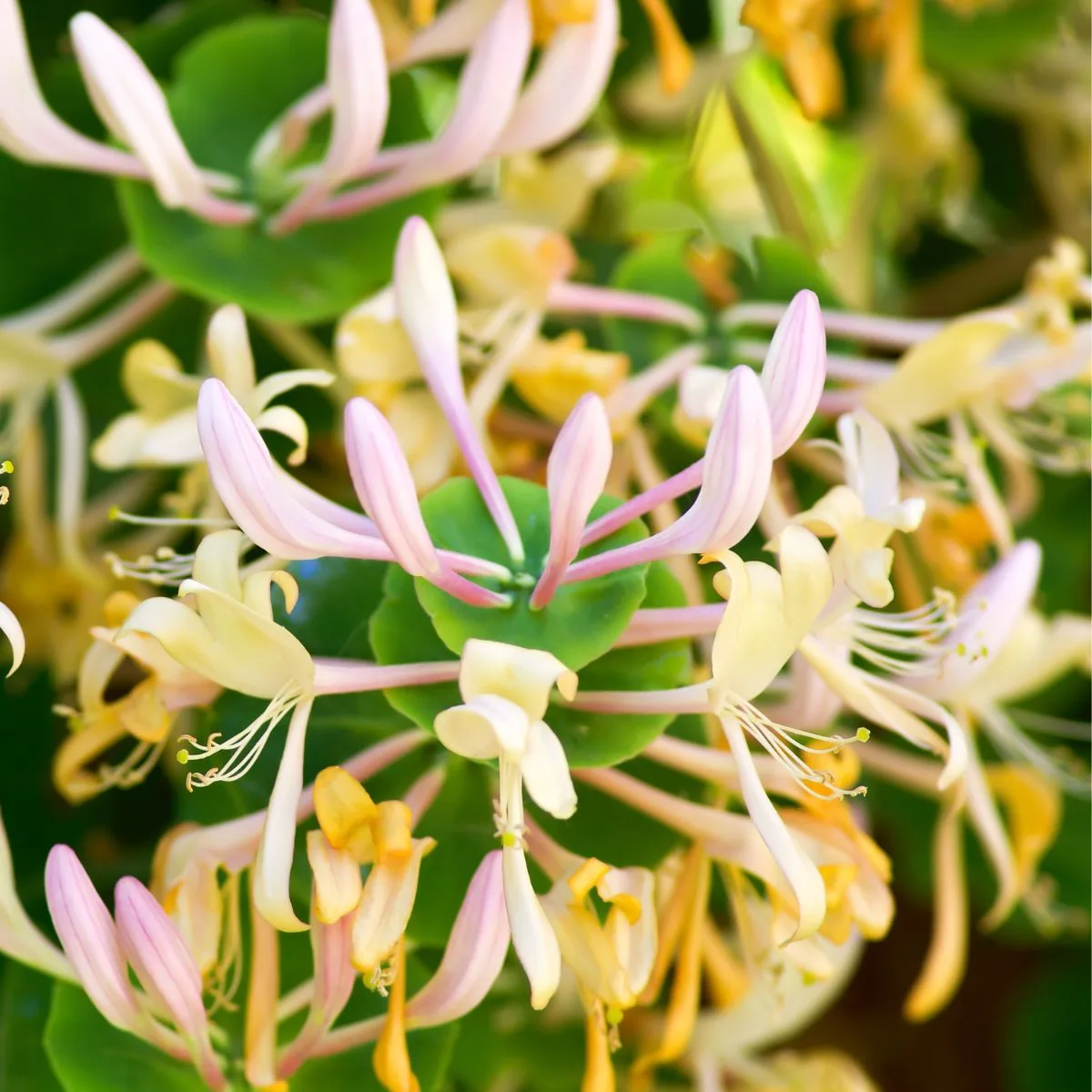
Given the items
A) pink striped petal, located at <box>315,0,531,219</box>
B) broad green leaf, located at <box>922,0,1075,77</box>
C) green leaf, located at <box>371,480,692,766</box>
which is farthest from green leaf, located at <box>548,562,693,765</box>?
broad green leaf, located at <box>922,0,1075,77</box>

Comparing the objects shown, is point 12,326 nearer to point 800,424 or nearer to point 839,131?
point 800,424

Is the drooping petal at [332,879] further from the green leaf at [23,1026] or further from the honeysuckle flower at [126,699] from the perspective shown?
the green leaf at [23,1026]

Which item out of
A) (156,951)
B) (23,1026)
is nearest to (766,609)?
(156,951)

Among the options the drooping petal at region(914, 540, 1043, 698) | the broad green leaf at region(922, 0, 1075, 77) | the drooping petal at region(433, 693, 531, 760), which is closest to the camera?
the drooping petal at region(433, 693, 531, 760)

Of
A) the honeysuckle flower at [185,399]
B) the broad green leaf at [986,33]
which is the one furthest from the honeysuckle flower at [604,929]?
the broad green leaf at [986,33]

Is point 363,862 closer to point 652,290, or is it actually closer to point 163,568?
point 163,568

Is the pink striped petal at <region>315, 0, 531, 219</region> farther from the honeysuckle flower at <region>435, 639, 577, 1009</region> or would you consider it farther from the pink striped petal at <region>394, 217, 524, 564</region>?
the honeysuckle flower at <region>435, 639, 577, 1009</region>

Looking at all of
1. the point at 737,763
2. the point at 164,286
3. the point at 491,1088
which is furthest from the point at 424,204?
the point at 491,1088
